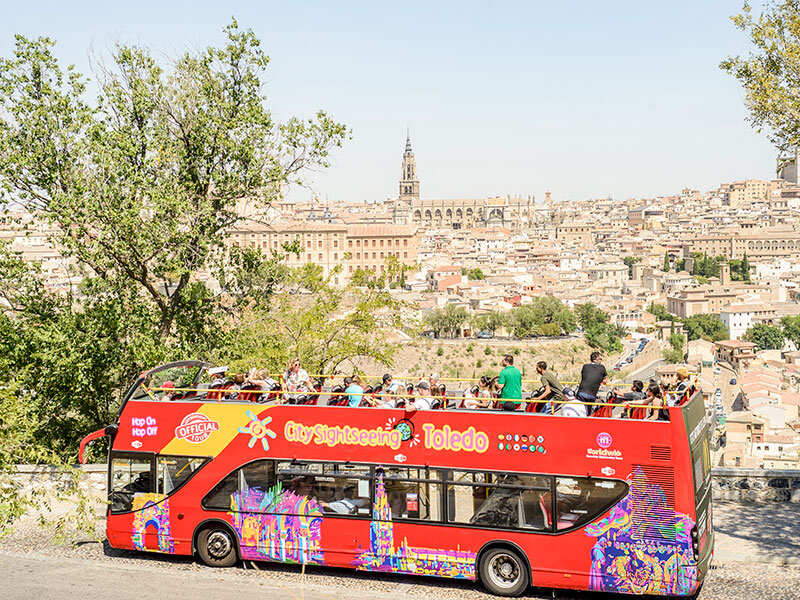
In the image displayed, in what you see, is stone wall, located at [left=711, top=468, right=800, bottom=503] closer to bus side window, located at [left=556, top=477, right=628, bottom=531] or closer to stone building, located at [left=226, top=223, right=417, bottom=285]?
bus side window, located at [left=556, top=477, right=628, bottom=531]

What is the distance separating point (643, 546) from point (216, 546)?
398cm

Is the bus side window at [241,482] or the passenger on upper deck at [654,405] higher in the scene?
the passenger on upper deck at [654,405]

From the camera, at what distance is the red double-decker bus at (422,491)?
7.44 m

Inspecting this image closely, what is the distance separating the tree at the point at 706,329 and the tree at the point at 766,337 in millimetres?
2673

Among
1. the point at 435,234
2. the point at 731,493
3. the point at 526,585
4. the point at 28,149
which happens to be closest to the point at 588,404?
the point at 526,585

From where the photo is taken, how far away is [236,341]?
50.6 feet

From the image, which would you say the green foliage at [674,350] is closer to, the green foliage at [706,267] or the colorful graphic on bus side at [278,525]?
the green foliage at [706,267]

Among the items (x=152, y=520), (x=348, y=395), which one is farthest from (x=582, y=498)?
(x=152, y=520)

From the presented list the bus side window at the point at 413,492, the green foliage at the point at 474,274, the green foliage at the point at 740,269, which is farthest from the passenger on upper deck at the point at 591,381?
the green foliage at the point at 740,269

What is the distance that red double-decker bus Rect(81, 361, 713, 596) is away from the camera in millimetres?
7438

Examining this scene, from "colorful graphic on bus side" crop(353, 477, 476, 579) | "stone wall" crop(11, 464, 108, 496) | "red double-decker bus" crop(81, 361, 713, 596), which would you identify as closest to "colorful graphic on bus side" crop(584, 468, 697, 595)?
"red double-decker bus" crop(81, 361, 713, 596)

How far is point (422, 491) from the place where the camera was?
26.6ft

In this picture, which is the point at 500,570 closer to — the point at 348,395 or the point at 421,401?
Answer: the point at 421,401

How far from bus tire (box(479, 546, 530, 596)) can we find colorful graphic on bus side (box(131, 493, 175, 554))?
307 cm
